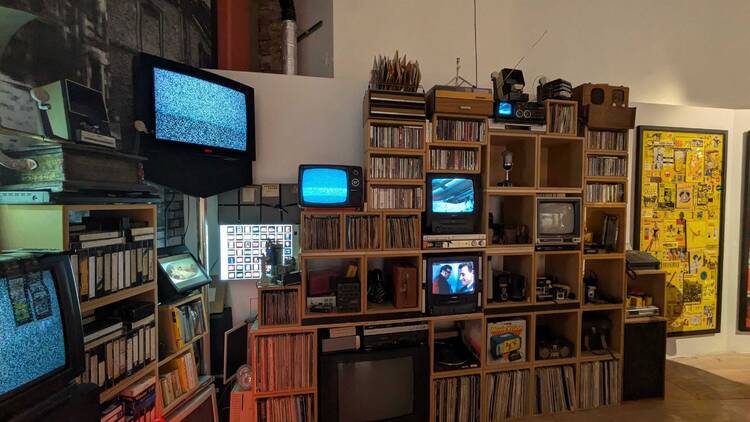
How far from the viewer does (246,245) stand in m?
2.38

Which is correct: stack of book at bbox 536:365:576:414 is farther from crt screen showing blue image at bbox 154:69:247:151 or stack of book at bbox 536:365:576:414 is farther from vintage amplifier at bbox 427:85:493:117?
crt screen showing blue image at bbox 154:69:247:151

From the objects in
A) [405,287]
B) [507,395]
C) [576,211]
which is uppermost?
[576,211]

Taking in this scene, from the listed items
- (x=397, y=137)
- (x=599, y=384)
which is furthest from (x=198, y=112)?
(x=599, y=384)

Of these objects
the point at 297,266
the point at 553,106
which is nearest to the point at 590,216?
the point at 553,106

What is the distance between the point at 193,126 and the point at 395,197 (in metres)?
1.36

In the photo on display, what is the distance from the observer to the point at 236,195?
7.87 ft

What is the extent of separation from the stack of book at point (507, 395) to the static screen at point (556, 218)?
108 centimetres

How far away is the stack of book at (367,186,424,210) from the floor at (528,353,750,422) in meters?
1.81

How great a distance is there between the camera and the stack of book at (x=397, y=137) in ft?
6.97

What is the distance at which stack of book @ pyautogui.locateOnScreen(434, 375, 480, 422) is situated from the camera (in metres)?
2.21

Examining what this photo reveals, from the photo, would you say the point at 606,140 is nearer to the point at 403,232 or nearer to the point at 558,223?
the point at 558,223

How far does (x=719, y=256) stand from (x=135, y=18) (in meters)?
5.38

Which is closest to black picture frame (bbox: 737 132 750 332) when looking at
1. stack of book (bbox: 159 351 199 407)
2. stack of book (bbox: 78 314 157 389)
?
stack of book (bbox: 159 351 199 407)

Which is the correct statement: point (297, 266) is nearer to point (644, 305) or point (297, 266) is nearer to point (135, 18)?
point (135, 18)
